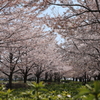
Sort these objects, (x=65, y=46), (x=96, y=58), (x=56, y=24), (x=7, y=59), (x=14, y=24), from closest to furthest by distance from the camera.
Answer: (x=56, y=24) < (x=14, y=24) < (x=96, y=58) < (x=65, y=46) < (x=7, y=59)

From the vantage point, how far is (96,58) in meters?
9.84

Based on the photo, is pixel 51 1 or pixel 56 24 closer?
pixel 51 1

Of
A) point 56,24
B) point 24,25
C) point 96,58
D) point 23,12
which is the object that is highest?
point 23,12

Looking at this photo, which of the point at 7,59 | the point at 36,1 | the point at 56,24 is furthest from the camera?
the point at 7,59

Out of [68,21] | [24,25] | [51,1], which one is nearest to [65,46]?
[24,25]

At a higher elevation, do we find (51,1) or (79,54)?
(51,1)

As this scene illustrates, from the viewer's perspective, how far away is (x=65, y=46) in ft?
43.7

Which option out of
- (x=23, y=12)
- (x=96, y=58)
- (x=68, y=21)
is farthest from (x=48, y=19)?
(x=96, y=58)

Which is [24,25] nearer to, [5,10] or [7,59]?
[5,10]

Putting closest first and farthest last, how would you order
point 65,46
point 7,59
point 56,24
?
point 56,24
point 65,46
point 7,59

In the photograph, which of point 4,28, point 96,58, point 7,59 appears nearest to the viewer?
point 4,28

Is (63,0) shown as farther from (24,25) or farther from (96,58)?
(96,58)

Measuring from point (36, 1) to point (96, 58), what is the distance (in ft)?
22.0

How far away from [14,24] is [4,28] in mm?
1004
